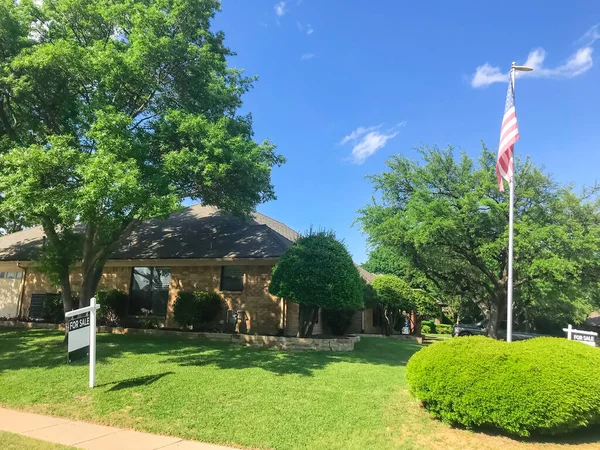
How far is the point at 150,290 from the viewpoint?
18.0m

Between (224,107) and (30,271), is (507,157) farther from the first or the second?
(30,271)

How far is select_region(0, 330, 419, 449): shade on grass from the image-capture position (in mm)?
6191

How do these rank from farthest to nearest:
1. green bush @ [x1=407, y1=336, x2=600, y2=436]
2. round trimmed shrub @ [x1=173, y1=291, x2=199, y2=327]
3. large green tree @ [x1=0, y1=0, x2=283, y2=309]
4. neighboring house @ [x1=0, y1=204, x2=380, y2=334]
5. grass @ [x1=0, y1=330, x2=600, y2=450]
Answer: neighboring house @ [x1=0, y1=204, x2=380, y2=334] → round trimmed shrub @ [x1=173, y1=291, x2=199, y2=327] → large green tree @ [x1=0, y1=0, x2=283, y2=309] → grass @ [x1=0, y1=330, x2=600, y2=450] → green bush @ [x1=407, y1=336, x2=600, y2=436]

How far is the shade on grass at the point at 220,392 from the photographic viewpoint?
6.19 metres

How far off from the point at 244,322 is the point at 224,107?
→ 7.90 m

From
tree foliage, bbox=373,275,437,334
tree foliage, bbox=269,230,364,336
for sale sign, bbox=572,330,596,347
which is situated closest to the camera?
for sale sign, bbox=572,330,596,347

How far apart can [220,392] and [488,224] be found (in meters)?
15.6

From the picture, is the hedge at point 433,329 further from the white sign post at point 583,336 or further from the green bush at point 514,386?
the green bush at point 514,386

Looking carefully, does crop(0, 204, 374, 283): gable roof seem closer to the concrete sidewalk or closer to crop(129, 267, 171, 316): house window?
crop(129, 267, 171, 316): house window

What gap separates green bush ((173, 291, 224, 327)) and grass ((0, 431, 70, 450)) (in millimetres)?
9663

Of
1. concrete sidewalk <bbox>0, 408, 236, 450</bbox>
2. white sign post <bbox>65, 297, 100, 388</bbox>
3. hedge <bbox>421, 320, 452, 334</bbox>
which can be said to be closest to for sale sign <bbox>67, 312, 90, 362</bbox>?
white sign post <bbox>65, 297, 100, 388</bbox>

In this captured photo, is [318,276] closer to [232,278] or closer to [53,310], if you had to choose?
[232,278]

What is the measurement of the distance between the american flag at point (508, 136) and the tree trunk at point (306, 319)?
7.37 m

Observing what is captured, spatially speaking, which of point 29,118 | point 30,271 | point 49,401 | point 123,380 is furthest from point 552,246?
point 30,271
